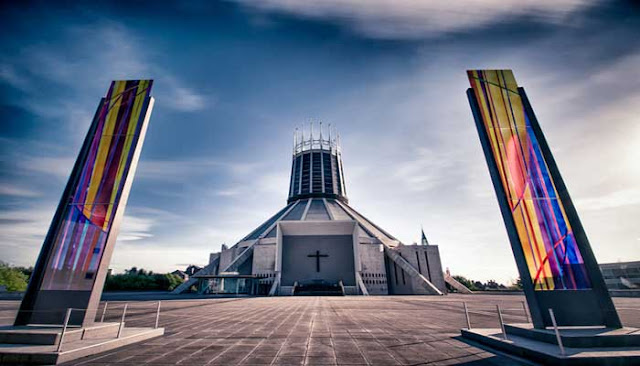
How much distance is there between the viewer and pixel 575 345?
493 cm

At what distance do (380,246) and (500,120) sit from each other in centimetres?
3367

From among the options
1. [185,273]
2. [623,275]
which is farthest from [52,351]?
[185,273]

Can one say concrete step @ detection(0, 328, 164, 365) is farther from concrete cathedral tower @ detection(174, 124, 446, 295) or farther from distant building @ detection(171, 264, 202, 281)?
distant building @ detection(171, 264, 202, 281)

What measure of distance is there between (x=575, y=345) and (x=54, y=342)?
1049cm

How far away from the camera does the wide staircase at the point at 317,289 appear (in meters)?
33.6

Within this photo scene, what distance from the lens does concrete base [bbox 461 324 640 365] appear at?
4297mm

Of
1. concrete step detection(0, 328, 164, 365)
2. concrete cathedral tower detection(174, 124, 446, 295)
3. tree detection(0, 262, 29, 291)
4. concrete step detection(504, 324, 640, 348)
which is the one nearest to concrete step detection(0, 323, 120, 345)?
concrete step detection(0, 328, 164, 365)

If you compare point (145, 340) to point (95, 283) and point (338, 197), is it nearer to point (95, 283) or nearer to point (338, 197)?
point (95, 283)

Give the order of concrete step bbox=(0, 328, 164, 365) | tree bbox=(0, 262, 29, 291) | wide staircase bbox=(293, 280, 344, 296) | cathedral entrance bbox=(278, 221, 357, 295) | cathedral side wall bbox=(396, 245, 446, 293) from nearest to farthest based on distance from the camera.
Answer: concrete step bbox=(0, 328, 164, 365) < wide staircase bbox=(293, 280, 344, 296) < tree bbox=(0, 262, 29, 291) < cathedral side wall bbox=(396, 245, 446, 293) < cathedral entrance bbox=(278, 221, 357, 295)

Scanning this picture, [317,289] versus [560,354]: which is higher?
[560,354]

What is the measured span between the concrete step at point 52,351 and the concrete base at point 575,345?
856cm

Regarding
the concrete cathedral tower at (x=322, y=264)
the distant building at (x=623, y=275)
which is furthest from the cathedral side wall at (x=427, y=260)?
the distant building at (x=623, y=275)

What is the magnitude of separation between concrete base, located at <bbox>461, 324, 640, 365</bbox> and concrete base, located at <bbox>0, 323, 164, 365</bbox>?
28.1 ft

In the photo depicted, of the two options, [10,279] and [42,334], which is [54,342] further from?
[10,279]
